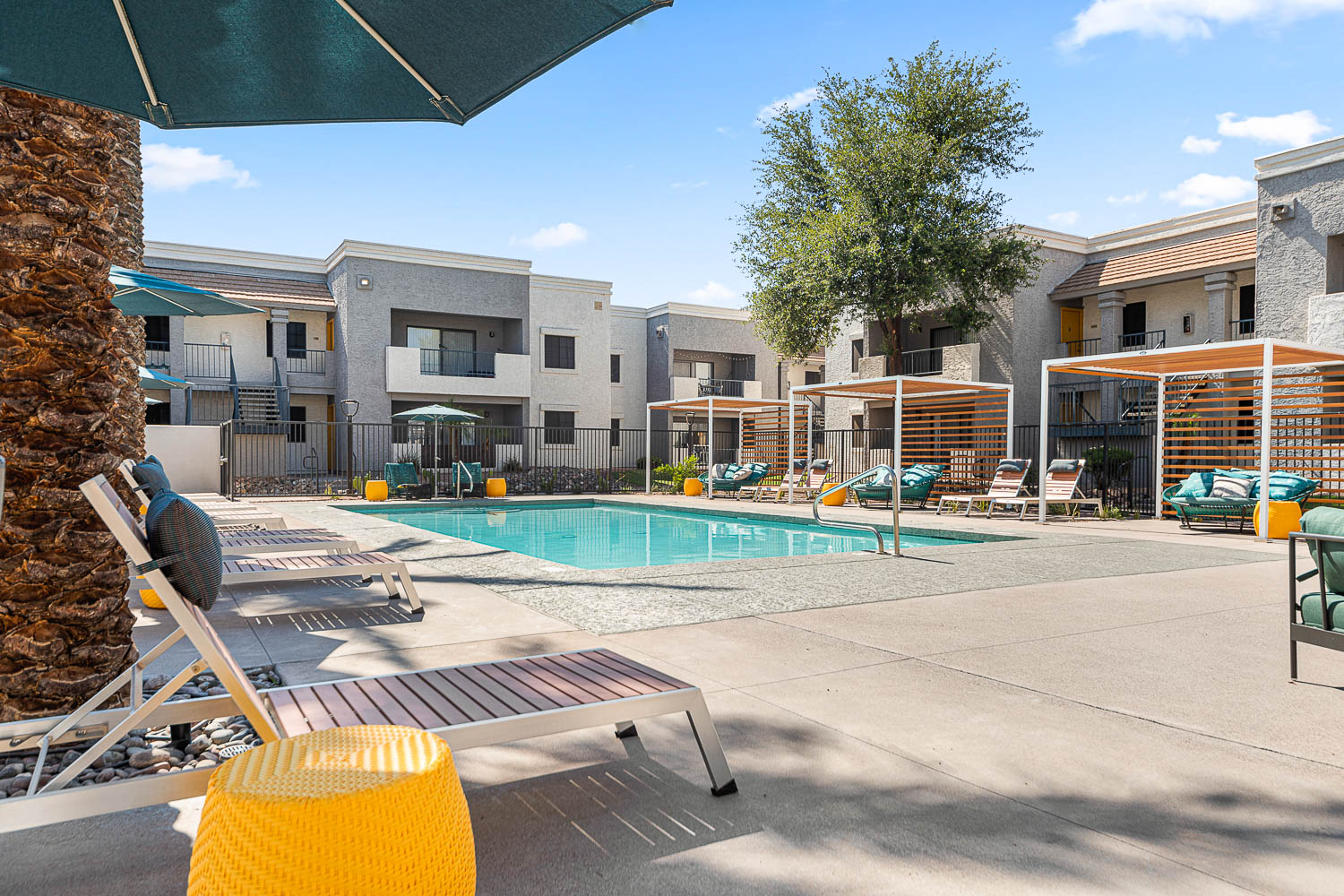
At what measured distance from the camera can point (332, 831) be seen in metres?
1.59

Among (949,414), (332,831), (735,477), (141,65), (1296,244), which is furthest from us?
(735,477)

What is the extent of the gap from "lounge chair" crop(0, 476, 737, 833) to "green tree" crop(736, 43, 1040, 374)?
19.3 metres

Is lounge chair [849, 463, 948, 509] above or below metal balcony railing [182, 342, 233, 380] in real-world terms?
below

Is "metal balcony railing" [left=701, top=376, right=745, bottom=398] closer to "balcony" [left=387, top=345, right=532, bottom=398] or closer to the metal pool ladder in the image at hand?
"balcony" [left=387, top=345, right=532, bottom=398]

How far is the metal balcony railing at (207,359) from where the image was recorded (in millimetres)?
23875

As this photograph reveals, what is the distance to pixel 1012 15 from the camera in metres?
13.0

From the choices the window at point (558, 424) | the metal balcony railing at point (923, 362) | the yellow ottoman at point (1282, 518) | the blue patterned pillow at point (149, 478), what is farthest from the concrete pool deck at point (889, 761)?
the metal balcony railing at point (923, 362)

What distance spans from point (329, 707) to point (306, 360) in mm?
25501

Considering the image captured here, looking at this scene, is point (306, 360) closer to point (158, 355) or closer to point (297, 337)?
point (297, 337)

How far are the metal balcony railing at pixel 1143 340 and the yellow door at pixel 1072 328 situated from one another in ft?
4.24

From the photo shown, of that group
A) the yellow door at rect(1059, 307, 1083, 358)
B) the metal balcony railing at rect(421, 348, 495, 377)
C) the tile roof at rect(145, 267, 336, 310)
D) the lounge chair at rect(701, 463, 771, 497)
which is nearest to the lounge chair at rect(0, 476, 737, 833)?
the lounge chair at rect(701, 463, 771, 497)

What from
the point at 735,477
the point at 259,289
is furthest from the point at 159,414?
the point at 735,477

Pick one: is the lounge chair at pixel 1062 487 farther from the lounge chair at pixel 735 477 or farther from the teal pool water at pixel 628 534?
the lounge chair at pixel 735 477

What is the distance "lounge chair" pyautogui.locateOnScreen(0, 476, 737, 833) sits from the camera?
2.02 meters
